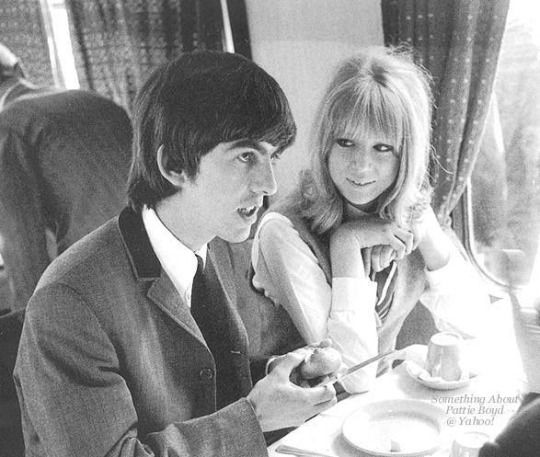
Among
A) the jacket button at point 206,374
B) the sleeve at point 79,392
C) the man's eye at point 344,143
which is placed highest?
the man's eye at point 344,143

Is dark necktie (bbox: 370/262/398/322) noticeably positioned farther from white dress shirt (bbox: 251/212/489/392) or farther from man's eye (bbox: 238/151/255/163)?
man's eye (bbox: 238/151/255/163)

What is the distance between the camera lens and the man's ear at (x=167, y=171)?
90 cm

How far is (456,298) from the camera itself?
1.44 metres

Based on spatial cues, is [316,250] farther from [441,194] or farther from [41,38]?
[41,38]

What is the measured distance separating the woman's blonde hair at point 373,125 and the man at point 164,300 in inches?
16.6

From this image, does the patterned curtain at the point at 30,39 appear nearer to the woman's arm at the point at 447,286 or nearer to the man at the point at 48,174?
the man at the point at 48,174

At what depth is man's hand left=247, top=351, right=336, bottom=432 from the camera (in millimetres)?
836

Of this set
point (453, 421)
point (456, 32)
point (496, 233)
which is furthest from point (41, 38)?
point (453, 421)

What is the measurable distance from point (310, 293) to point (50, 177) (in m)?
0.80

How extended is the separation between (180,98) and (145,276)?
0.25m

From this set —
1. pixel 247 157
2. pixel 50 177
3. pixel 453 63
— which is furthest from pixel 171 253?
pixel 453 63

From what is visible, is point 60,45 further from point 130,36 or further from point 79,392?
point 79,392

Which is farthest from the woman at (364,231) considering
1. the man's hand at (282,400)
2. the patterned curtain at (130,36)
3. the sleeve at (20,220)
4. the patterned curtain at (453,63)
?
the patterned curtain at (130,36)

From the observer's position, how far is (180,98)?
2.86ft
